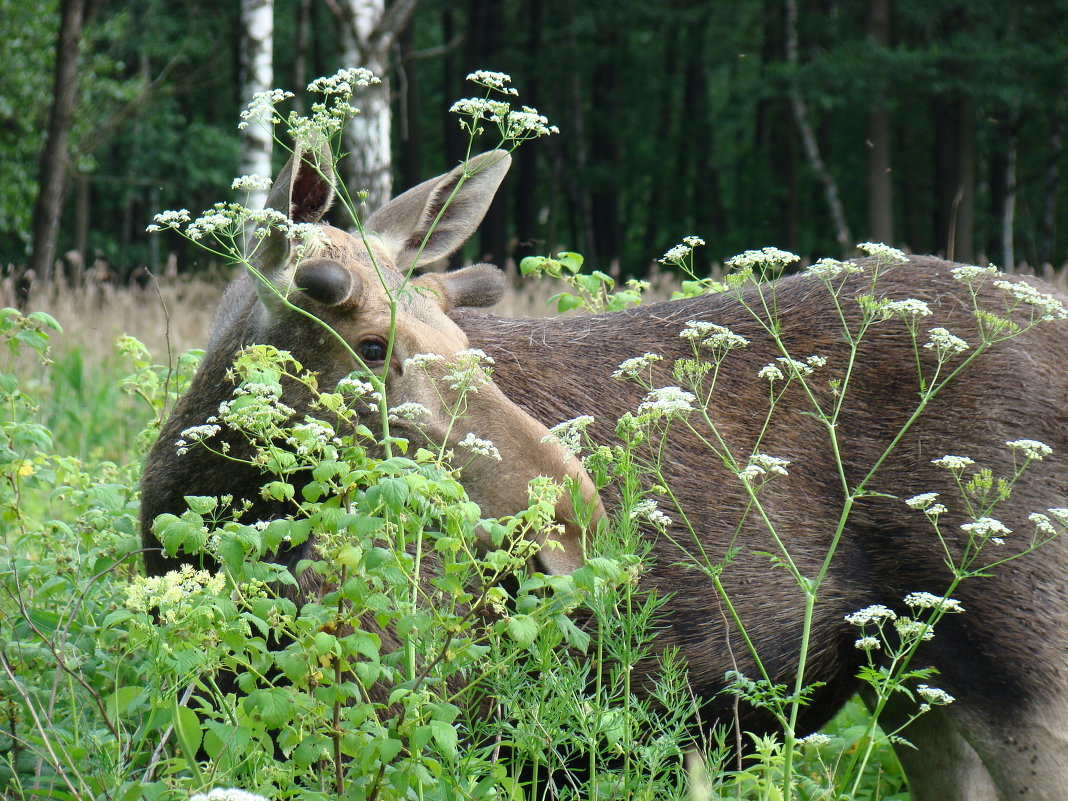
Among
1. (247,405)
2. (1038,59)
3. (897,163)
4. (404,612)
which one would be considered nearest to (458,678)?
(404,612)

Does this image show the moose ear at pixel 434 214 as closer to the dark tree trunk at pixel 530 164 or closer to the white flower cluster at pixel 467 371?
the white flower cluster at pixel 467 371

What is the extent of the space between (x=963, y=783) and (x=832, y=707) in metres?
0.66

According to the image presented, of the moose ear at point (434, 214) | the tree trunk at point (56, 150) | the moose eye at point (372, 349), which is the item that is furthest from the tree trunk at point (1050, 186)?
the moose eye at point (372, 349)

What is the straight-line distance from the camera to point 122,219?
120ft

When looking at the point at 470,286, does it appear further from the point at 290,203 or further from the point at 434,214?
the point at 290,203

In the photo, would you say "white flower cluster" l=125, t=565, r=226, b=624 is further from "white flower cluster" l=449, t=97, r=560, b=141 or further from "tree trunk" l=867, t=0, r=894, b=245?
"tree trunk" l=867, t=0, r=894, b=245

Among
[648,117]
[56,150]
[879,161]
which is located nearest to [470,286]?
[56,150]

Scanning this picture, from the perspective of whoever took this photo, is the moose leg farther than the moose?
Yes

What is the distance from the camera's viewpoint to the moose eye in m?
3.35

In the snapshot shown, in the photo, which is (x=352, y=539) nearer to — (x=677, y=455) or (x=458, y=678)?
(x=458, y=678)

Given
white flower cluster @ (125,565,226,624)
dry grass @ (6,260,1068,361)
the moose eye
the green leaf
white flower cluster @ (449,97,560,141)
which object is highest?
white flower cluster @ (449,97,560,141)

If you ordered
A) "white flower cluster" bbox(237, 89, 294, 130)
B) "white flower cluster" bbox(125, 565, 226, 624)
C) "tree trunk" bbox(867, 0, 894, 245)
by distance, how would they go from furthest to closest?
"tree trunk" bbox(867, 0, 894, 245)
"white flower cluster" bbox(237, 89, 294, 130)
"white flower cluster" bbox(125, 565, 226, 624)

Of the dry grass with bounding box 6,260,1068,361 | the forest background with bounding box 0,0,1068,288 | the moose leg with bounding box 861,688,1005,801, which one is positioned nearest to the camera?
the moose leg with bounding box 861,688,1005,801

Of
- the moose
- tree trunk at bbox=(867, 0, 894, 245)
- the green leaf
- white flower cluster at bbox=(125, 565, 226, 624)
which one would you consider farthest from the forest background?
the green leaf
